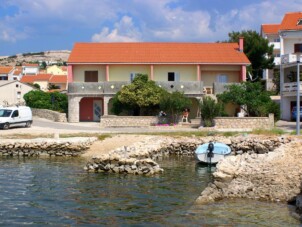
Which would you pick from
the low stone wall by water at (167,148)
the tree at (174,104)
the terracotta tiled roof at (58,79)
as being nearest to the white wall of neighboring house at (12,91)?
the terracotta tiled roof at (58,79)

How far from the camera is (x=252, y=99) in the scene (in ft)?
133

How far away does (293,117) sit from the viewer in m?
47.0

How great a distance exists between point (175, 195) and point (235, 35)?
53.8m

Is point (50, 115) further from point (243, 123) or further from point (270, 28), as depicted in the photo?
point (270, 28)

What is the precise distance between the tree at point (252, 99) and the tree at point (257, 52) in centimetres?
2006

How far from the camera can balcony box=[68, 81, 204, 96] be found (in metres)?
45.6

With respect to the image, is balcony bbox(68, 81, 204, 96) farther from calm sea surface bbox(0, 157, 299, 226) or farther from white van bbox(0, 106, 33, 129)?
calm sea surface bbox(0, 157, 299, 226)

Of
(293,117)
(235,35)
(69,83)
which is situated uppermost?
(235,35)

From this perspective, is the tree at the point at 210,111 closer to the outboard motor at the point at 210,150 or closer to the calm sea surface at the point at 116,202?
the outboard motor at the point at 210,150

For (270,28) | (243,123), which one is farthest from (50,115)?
(270,28)

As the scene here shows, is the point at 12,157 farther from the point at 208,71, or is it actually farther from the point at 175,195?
the point at 208,71

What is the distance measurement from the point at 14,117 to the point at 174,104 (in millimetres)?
13602

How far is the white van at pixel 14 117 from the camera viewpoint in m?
39.2

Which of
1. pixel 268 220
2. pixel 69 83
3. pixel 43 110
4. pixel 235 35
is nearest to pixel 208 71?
pixel 69 83
